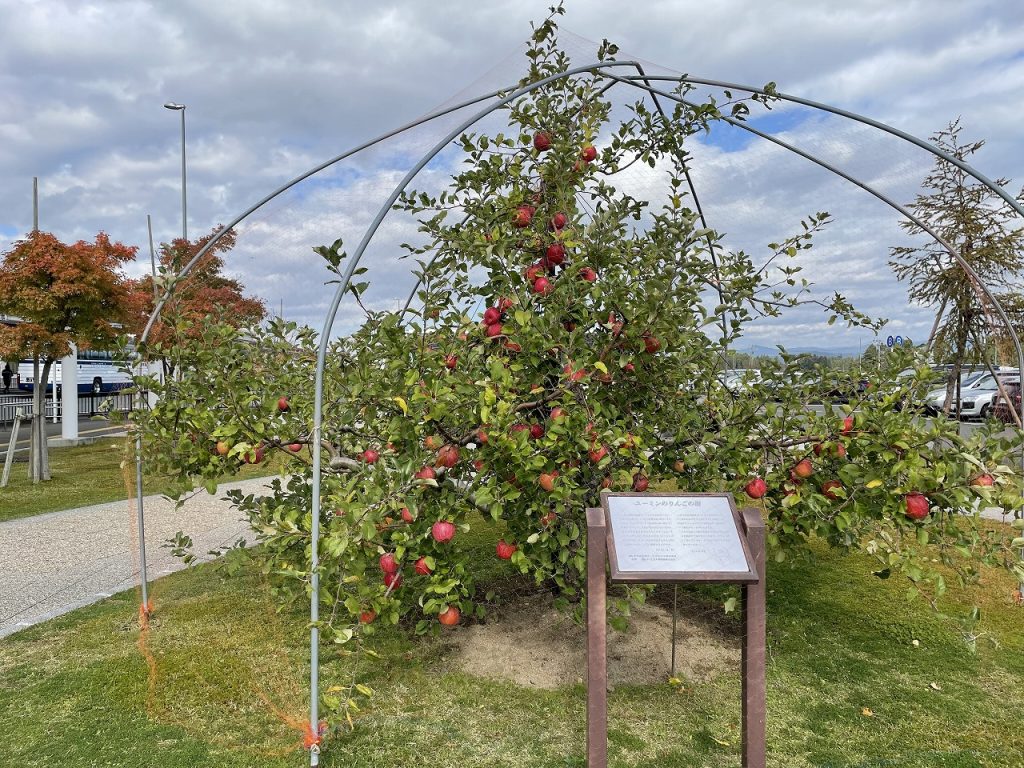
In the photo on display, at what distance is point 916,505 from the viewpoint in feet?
8.11

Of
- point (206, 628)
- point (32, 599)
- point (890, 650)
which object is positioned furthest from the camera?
point (32, 599)

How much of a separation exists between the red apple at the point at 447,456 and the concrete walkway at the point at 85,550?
3025 mm

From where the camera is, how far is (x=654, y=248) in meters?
3.07

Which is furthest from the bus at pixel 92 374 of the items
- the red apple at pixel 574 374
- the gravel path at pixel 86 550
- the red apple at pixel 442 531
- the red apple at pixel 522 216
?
the red apple at pixel 574 374

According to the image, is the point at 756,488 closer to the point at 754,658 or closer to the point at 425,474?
the point at 754,658

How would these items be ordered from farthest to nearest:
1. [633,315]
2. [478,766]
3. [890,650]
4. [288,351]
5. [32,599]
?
[32,599] < [890,650] < [288,351] < [633,315] < [478,766]

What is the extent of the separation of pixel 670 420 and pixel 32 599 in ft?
14.7

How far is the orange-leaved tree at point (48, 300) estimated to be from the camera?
928cm

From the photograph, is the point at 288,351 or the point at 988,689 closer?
the point at 988,689

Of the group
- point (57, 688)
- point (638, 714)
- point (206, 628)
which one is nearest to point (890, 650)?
point (638, 714)

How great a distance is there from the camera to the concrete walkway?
461 cm

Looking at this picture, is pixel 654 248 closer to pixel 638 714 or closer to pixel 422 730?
pixel 638 714

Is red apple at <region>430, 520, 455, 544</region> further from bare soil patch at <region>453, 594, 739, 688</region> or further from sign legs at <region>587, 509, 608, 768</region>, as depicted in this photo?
bare soil patch at <region>453, 594, 739, 688</region>

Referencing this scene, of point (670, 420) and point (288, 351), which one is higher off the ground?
point (288, 351)
